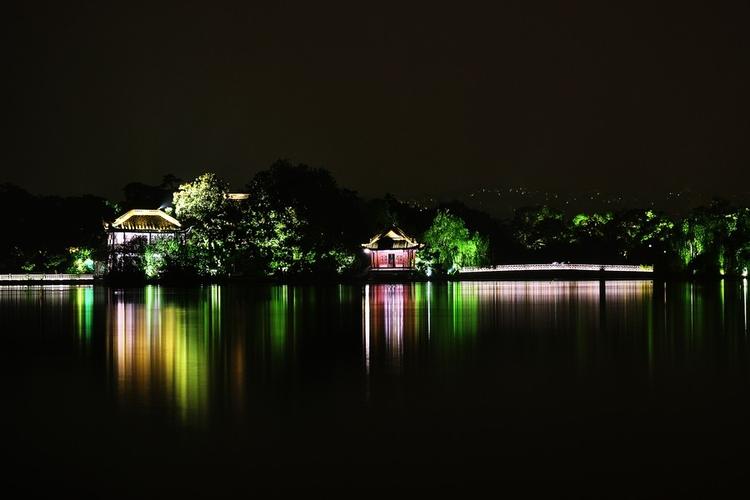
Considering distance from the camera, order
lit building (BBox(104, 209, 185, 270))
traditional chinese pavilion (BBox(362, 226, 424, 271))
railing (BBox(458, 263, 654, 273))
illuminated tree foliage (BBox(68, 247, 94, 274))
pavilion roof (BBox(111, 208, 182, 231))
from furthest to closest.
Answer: traditional chinese pavilion (BBox(362, 226, 424, 271)), illuminated tree foliage (BBox(68, 247, 94, 274)), railing (BBox(458, 263, 654, 273)), pavilion roof (BBox(111, 208, 182, 231)), lit building (BBox(104, 209, 185, 270))

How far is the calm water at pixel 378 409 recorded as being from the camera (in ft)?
27.4

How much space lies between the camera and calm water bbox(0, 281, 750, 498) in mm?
8359

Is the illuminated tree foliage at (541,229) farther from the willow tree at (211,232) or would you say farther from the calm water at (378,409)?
the calm water at (378,409)

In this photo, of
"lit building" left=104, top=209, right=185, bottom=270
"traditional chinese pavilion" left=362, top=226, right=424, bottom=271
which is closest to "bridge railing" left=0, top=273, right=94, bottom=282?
"lit building" left=104, top=209, right=185, bottom=270

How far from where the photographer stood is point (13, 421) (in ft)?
35.4

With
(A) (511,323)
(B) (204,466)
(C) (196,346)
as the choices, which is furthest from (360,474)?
(A) (511,323)

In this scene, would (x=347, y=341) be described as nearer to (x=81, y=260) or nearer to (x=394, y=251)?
(x=394, y=251)

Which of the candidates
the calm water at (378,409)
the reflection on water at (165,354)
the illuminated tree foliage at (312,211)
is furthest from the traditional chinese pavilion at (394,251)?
the calm water at (378,409)

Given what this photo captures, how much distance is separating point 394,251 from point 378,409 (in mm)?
59610

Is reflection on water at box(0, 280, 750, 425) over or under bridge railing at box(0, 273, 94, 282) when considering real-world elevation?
under

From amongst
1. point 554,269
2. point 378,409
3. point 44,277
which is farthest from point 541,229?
point 378,409

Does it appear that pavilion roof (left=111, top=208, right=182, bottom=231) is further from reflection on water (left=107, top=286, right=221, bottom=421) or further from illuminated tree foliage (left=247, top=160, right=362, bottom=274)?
reflection on water (left=107, top=286, right=221, bottom=421)

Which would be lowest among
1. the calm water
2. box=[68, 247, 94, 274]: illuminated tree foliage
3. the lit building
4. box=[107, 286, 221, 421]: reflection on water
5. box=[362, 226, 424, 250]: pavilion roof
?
the calm water

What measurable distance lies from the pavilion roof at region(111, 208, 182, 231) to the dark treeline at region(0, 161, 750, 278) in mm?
1248
